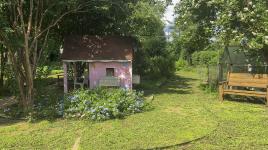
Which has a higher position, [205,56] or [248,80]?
[205,56]

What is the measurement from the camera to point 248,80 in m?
16.7

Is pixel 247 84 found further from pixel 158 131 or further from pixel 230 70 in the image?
pixel 158 131

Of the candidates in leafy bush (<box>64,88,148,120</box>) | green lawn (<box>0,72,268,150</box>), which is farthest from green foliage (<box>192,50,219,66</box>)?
leafy bush (<box>64,88,148,120</box>)

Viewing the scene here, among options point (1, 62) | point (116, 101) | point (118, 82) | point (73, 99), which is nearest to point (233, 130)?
point (116, 101)

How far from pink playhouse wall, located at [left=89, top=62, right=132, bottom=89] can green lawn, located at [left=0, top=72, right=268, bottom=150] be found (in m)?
5.53

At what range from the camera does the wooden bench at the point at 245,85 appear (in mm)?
16016

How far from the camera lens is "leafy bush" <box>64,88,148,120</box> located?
1288 cm

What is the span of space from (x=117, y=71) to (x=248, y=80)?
6.85 m

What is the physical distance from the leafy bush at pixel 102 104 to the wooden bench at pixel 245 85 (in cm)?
418

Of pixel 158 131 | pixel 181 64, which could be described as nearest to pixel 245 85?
pixel 158 131

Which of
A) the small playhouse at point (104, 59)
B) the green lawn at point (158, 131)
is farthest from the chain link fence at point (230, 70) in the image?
the small playhouse at point (104, 59)

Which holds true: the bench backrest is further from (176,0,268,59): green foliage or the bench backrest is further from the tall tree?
the tall tree

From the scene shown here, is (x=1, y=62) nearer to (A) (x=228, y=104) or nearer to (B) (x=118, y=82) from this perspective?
(B) (x=118, y=82)

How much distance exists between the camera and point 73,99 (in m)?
14.1
